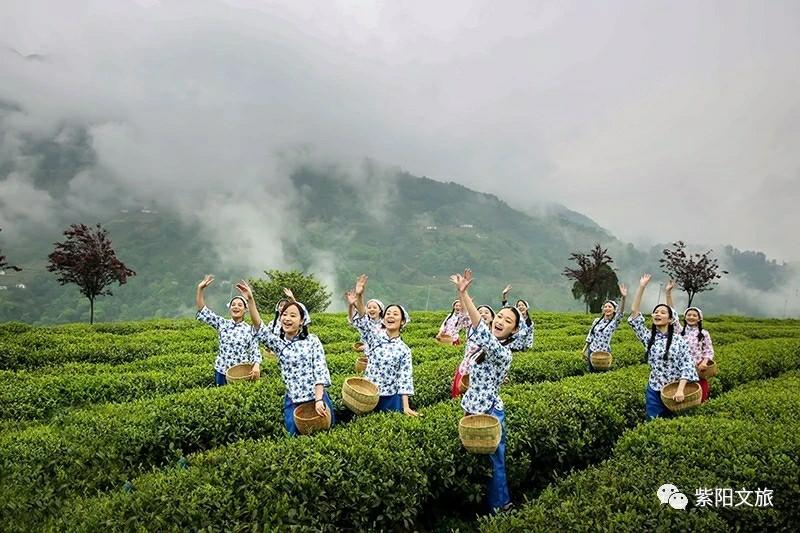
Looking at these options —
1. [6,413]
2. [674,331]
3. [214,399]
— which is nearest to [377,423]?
[214,399]

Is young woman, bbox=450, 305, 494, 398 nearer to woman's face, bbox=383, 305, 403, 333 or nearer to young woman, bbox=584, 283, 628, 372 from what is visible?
woman's face, bbox=383, 305, 403, 333

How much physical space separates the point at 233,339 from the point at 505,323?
5.39 meters

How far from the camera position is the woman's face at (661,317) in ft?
25.6

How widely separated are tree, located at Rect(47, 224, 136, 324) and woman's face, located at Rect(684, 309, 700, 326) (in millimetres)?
27950

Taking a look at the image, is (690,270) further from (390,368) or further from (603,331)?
(390,368)

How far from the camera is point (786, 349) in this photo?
1539cm

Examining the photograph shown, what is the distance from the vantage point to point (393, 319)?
24.0ft

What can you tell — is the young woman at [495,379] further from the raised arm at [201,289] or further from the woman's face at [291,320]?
the raised arm at [201,289]

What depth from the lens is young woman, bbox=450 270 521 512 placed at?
18.7 ft

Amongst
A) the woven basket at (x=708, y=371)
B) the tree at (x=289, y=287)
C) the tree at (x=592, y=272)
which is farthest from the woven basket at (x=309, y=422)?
the tree at (x=289, y=287)

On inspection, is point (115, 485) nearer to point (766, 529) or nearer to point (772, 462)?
point (766, 529)

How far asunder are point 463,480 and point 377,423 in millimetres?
1207

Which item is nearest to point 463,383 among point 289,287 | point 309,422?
point 309,422

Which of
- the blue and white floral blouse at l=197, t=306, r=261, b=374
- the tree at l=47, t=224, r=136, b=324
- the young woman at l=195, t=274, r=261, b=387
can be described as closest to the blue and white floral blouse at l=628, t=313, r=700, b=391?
the young woman at l=195, t=274, r=261, b=387
